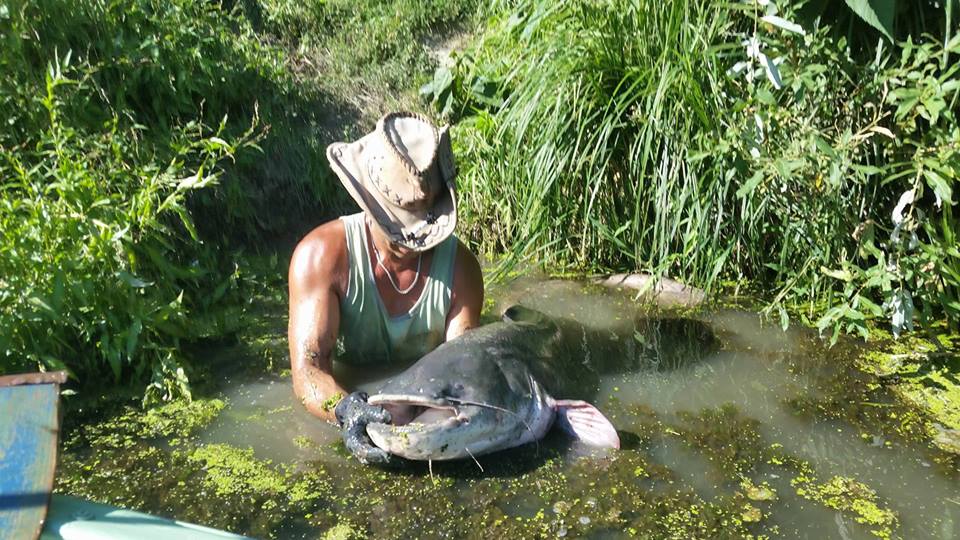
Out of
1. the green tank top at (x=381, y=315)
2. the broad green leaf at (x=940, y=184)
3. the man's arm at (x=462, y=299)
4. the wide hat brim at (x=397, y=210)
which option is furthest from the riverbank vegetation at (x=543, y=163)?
the man's arm at (x=462, y=299)

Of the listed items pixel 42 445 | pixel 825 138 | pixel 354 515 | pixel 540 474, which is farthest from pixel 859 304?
pixel 42 445

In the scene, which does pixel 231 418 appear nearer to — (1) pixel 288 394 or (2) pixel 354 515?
(1) pixel 288 394

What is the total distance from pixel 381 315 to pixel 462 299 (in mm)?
331

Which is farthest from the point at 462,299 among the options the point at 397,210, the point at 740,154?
the point at 740,154

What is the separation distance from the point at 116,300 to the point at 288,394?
77cm

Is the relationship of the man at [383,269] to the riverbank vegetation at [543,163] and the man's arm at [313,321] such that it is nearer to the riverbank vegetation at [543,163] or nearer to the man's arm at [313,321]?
the man's arm at [313,321]

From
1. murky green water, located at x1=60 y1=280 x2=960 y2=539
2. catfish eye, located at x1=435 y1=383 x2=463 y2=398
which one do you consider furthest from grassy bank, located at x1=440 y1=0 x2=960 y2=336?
catfish eye, located at x1=435 y1=383 x2=463 y2=398

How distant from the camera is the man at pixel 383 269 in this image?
3473 millimetres

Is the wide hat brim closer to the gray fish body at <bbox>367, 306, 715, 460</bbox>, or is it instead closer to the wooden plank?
the gray fish body at <bbox>367, 306, 715, 460</bbox>

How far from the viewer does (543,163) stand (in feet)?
15.5

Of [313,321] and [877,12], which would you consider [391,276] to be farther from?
[877,12]

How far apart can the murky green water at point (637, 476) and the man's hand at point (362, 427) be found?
0.40 feet

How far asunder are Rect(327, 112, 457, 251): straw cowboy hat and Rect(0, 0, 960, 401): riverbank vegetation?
32.6 inches

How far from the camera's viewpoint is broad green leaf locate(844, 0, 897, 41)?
3775mm
